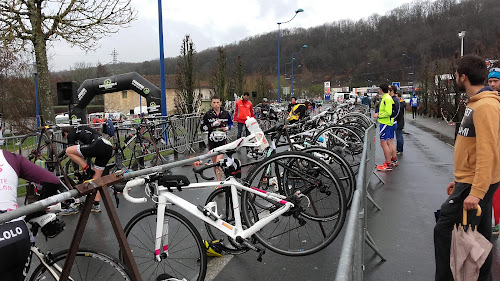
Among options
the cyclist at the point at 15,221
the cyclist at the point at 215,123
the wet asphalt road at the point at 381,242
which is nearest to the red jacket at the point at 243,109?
the cyclist at the point at 215,123

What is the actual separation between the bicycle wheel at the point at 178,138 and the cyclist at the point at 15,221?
878cm

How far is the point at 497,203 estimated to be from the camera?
12.9 ft

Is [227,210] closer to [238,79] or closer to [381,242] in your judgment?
[381,242]

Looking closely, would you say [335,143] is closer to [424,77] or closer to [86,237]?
[86,237]

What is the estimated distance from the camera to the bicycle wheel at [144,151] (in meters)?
9.34

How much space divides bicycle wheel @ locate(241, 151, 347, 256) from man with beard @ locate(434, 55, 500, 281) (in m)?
1.01

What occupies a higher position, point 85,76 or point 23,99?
point 85,76

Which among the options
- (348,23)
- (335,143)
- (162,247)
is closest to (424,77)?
(335,143)

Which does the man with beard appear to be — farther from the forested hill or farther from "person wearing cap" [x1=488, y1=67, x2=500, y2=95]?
the forested hill

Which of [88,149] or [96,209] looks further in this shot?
[96,209]

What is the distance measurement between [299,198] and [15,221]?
2.42m

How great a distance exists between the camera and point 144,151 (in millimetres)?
9570

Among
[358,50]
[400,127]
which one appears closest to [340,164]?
[400,127]

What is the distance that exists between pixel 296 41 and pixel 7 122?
73.2 m
